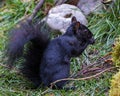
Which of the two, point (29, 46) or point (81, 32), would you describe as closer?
point (29, 46)

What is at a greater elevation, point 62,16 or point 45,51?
point 45,51

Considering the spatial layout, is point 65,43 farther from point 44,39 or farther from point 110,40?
point 110,40

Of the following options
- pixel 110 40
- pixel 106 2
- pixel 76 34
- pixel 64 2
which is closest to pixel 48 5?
pixel 64 2

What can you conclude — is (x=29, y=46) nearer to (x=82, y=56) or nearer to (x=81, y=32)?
(x=81, y=32)

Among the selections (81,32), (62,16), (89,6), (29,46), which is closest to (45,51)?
(29,46)

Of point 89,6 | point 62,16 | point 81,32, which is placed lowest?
point 89,6

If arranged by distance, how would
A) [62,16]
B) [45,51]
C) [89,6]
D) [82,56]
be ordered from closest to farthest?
[45,51] → [82,56] → [62,16] → [89,6]
